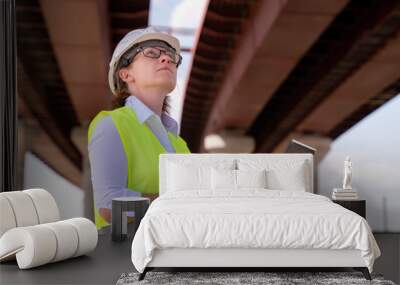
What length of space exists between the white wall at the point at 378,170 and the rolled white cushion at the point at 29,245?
482cm

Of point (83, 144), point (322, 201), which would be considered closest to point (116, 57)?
point (322, 201)

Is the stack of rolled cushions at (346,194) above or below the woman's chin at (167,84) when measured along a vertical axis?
below

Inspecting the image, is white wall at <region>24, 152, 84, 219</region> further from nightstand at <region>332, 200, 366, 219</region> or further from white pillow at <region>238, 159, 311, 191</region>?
nightstand at <region>332, 200, 366, 219</region>

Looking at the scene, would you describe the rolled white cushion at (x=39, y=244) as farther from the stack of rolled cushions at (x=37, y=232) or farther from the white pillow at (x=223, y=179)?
the white pillow at (x=223, y=179)

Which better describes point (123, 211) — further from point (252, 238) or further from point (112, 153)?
point (252, 238)

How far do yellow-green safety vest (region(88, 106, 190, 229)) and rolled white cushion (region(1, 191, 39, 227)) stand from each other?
1.41 m

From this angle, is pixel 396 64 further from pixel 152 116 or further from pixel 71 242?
pixel 71 242

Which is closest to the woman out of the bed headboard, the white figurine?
the bed headboard

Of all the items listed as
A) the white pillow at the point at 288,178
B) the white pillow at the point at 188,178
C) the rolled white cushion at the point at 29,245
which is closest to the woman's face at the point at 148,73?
the white pillow at the point at 188,178

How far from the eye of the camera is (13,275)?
3.95 metres

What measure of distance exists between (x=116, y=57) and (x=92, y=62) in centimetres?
203

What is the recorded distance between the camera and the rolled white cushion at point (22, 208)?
4332 mm

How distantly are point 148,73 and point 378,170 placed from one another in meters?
4.62

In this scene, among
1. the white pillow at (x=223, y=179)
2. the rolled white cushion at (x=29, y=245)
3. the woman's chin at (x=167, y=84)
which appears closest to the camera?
the rolled white cushion at (x=29, y=245)
